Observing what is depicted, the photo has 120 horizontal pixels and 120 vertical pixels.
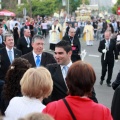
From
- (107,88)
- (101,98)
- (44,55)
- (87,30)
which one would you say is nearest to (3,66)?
(44,55)

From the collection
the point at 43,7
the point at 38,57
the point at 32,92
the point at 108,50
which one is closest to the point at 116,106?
the point at 32,92

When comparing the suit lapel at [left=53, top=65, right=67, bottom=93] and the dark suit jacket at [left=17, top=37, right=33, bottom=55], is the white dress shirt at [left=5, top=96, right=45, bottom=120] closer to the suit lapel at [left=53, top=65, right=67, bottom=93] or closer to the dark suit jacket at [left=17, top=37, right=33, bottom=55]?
the suit lapel at [left=53, top=65, right=67, bottom=93]

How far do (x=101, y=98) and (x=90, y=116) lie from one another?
7236 millimetres

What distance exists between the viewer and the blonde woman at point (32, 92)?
4.07 meters

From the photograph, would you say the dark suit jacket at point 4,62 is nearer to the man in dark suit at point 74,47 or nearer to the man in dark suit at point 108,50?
the man in dark suit at point 74,47

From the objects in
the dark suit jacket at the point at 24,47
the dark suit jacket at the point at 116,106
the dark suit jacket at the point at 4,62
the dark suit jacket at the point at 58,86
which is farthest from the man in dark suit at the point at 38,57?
the dark suit jacket at the point at 24,47

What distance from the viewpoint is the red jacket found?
3631mm

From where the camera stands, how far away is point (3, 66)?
871 cm

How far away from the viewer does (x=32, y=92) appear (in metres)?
4.10

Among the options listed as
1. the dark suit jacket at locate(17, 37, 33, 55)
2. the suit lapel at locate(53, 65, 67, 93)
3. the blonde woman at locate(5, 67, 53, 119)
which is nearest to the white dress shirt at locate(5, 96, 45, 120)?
the blonde woman at locate(5, 67, 53, 119)

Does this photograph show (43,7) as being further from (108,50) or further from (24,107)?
(24,107)

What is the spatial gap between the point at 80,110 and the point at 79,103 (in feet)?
0.26

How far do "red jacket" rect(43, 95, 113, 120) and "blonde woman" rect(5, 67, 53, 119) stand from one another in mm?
405

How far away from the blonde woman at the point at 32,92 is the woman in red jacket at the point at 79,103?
0.38 m
